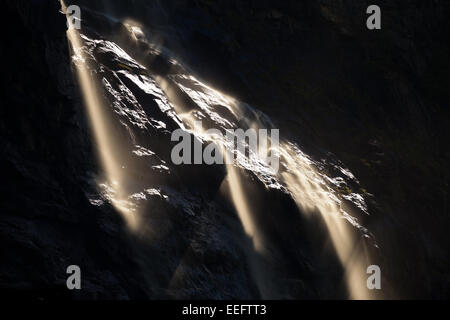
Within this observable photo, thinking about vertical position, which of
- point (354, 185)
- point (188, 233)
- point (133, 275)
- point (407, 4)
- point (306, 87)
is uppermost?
point (407, 4)

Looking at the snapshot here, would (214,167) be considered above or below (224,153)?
below

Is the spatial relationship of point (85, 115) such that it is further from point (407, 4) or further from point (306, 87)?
point (407, 4)

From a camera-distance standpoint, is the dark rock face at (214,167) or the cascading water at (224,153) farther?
the cascading water at (224,153)

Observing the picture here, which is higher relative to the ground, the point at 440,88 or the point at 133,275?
the point at 440,88

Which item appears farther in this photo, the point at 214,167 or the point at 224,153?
the point at 224,153

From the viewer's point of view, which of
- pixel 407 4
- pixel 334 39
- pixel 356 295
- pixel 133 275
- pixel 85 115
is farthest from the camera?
pixel 407 4

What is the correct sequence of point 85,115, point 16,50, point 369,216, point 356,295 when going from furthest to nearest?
point 369,216 → point 356,295 → point 85,115 → point 16,50

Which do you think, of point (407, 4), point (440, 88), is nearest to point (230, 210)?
point (440, 88)

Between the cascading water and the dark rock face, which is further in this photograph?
the cascading water
